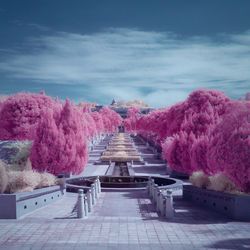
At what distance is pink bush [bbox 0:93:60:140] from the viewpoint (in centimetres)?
3129

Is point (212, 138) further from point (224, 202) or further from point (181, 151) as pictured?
Result: point (181, 151)

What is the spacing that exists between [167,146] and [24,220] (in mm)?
14681

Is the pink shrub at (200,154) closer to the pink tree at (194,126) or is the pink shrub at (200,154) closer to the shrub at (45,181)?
the pink tree at (194,126)

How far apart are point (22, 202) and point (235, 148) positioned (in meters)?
8.28

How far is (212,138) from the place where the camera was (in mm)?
17375

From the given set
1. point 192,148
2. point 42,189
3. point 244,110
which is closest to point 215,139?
point 244,110

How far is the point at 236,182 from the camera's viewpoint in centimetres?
1516

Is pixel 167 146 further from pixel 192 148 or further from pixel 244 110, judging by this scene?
pixel 244 110

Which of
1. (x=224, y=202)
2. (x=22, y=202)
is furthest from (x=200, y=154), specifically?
(x=22, y=202)

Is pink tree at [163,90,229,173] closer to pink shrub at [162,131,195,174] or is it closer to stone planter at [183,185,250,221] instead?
pink shrub at [162,131,195,174]

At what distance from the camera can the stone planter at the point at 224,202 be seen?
13578mm

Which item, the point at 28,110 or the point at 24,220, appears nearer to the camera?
the point at 24,220

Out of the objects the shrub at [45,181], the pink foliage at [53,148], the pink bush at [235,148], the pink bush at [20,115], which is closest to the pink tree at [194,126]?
the pink bush at [235,148]

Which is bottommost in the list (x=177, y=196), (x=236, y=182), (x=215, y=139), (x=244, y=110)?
(x=177, y=196)
